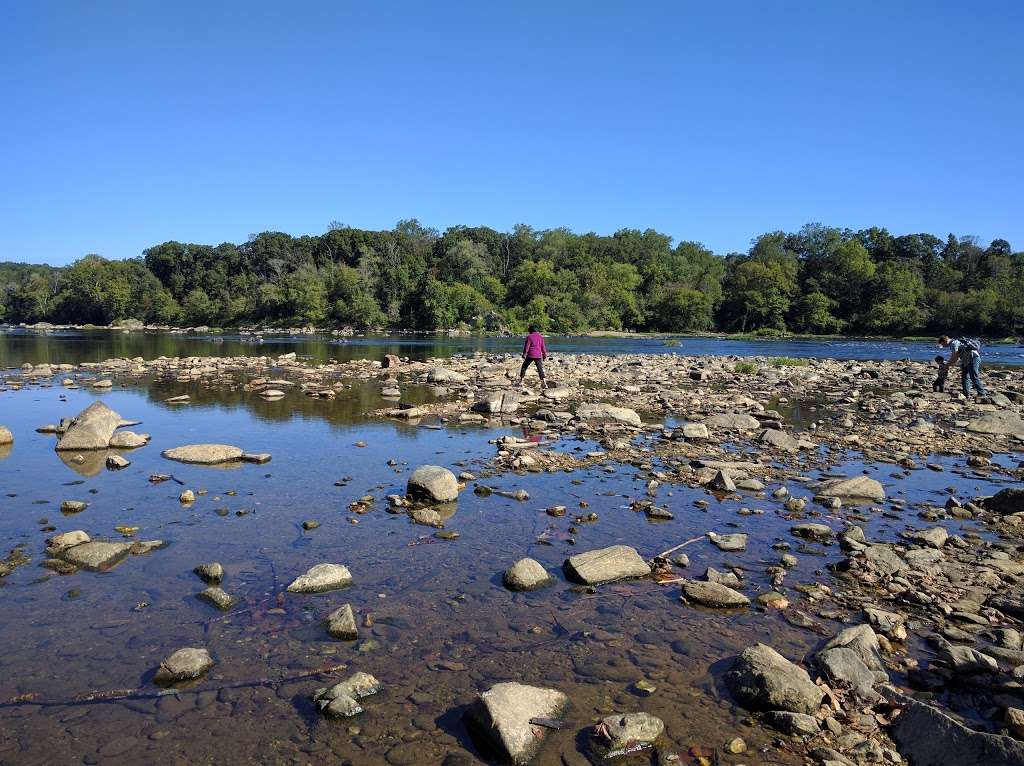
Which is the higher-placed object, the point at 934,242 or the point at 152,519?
the point at 934,242

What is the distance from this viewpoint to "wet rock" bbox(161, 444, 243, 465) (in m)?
11.6

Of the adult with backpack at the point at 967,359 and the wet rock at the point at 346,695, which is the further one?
the adult with backpack at the point at 967,359

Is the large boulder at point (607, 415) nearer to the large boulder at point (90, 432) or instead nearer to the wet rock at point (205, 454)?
the wet rock at point (205, 454)

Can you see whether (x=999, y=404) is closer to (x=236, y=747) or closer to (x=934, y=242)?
(x=236, y=747)

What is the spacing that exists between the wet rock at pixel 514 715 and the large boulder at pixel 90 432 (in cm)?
1152

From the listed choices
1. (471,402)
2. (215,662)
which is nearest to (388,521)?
(215,662)

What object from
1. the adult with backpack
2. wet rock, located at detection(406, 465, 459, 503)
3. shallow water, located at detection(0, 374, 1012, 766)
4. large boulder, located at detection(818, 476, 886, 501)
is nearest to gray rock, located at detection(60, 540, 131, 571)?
shallow water, located at detection(0, 374, 1012, 766)

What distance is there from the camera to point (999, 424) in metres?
15.7

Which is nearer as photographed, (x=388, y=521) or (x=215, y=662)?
(x=215, y=662)

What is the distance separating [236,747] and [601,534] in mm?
5116

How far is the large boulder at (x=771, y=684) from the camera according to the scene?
179 inches

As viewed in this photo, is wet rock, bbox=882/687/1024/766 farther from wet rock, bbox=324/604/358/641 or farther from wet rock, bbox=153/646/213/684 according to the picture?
wet rock, bbox=153/646/213/684

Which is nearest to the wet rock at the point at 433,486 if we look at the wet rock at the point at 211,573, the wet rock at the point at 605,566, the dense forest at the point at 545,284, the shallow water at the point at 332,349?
the wet rock at the point at 605,566

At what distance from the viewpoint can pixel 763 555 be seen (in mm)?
7574
